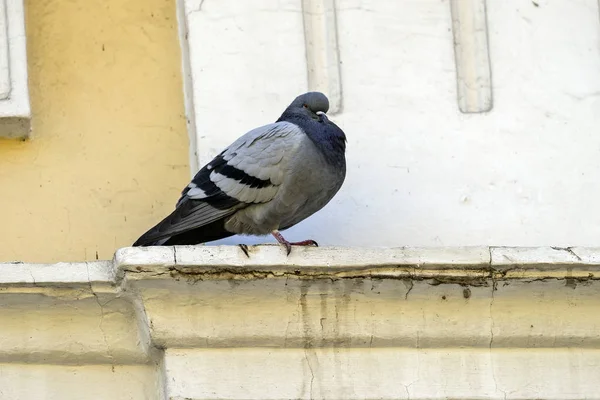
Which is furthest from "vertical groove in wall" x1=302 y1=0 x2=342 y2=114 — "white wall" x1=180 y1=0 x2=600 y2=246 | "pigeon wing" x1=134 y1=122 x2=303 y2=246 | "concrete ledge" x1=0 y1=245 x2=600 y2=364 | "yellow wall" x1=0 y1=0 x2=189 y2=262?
"concrete ledge" x1=0 y1=245 x2=600 y2=364

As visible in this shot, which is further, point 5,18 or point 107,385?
point 5,18

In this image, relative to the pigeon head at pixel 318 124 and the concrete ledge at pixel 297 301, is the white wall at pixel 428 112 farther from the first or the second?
the concrete ledge at pixel 297 301

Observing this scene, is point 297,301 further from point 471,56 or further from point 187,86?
point 471,56

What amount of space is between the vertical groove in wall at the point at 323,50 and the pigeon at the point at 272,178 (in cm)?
11

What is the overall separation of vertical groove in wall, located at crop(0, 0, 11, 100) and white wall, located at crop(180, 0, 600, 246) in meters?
0.60

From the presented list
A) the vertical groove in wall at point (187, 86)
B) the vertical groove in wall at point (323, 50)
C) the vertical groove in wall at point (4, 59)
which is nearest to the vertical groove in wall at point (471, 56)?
the vertical groove in wall at point (323, 50)

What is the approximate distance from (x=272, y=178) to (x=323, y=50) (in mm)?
479

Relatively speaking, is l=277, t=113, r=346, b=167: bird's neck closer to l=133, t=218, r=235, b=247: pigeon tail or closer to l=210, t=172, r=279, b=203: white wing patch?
l=210, t=172, r=279, b=203: white wing patch

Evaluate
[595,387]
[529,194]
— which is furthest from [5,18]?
[595,387]

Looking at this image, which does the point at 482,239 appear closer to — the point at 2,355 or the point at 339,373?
the point at 339,373

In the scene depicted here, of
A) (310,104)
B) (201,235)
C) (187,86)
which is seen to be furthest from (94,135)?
(310,104)

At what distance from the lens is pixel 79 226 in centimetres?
523

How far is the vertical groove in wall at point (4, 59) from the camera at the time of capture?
5.21 m

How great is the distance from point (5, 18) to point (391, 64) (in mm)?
1272
